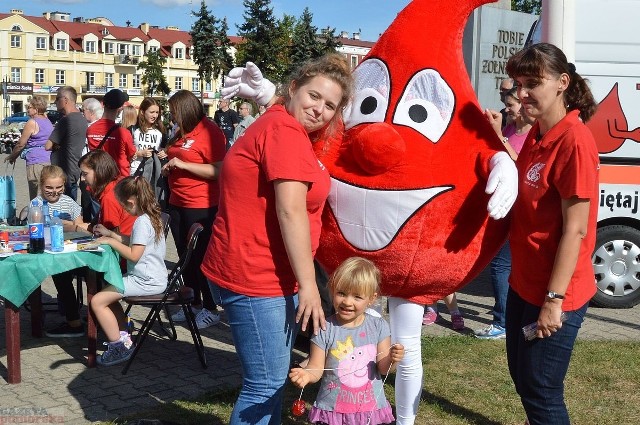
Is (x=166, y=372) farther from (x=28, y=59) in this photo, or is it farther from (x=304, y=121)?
(x=28, y=59)

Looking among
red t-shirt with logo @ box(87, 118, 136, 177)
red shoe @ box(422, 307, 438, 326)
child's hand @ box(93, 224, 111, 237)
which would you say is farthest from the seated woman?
red shoe @ box(422, 307, 438, 326)

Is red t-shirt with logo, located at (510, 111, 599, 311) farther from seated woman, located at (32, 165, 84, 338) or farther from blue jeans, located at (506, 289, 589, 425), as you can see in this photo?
seated woman, located at (32, 165, 84, 338)

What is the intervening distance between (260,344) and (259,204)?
1.79 ft

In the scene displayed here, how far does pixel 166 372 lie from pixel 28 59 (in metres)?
77.3

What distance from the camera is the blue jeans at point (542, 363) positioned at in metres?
3.03

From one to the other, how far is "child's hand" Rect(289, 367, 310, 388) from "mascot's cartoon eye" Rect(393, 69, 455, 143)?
3.83ft

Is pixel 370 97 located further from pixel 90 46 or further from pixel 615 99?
pixel 90 46

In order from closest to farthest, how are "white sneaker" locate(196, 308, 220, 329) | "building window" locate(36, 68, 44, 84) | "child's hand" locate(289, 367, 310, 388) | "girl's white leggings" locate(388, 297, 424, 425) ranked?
"child's hand" locate(289, 367, 310, 388) → "girl's white leggings" locate(388, 297, 424, 425) → "white sneaker" locate(196, 308, 220, 329) → "building window" locate(36, 68, 44, 84)

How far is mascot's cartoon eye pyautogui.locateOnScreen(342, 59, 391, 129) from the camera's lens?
3.40 meters

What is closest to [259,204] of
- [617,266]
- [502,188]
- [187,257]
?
[502,188]

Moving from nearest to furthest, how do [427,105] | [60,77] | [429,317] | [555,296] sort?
[555,296], [427,105], [429,317], [60,77]

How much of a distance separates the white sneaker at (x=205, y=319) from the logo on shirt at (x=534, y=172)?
3.73 metres

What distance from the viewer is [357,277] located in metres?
3.19

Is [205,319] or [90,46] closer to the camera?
[205,319]
